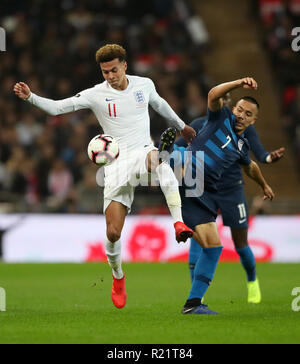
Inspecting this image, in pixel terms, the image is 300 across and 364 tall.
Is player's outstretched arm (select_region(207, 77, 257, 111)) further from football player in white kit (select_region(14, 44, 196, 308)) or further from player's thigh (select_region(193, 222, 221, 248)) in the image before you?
player's thigh (select_region(193, 222, 221, 248))

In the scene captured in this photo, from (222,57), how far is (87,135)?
17.1ft

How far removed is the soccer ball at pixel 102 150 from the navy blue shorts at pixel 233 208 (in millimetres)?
1693

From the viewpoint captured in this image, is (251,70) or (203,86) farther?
(251,70)

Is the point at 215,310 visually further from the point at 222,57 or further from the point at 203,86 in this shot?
the point at 222,57

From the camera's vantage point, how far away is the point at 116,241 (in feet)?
23.8

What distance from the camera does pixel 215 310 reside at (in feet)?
24.3

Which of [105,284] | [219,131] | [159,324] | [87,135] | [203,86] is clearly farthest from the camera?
[203,86]

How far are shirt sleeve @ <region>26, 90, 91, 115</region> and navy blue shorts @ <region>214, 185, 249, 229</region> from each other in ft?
6.23

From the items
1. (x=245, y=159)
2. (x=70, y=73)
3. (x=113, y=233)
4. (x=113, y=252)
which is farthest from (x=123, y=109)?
(x=70, y=73)

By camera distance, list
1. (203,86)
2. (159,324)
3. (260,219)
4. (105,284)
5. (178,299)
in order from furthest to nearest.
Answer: (203,86) < (260,219) < (105,284) < (178,299) < (159,324)
